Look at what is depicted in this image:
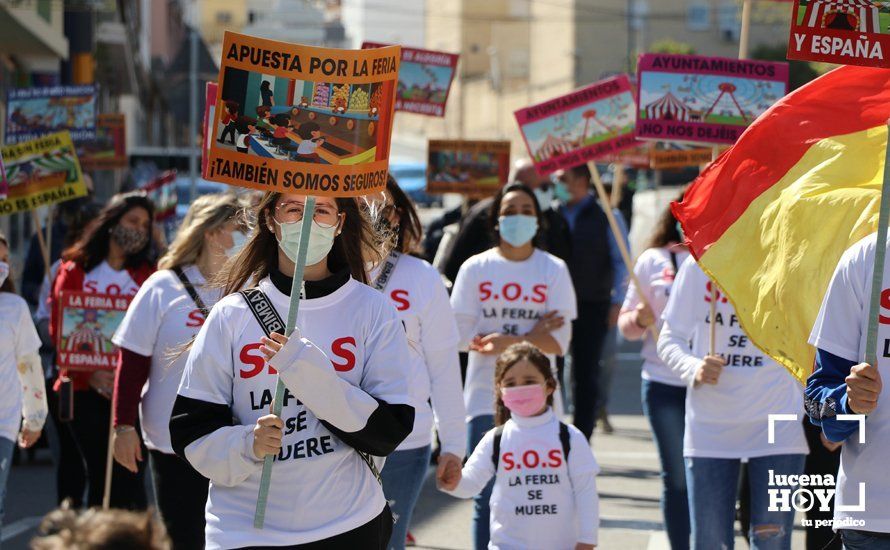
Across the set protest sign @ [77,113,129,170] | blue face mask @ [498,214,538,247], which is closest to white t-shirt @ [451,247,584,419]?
blue face mask @ [498,214,538,247]

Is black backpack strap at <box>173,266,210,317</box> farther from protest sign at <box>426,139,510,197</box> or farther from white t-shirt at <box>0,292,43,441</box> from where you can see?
protest sign at <box>426,139,510,197</box>

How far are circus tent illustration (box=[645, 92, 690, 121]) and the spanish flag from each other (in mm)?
2928

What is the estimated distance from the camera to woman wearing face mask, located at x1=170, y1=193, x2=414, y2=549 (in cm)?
459

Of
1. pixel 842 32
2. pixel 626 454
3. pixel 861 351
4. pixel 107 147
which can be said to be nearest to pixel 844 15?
pixel 842 32

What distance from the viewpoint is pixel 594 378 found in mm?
11727

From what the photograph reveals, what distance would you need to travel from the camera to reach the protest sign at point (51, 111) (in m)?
13.3

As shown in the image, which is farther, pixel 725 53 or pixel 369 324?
pixel 725 53

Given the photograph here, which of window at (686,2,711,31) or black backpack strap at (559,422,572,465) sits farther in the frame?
window at (686,2,711,31)

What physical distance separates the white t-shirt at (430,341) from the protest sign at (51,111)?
7.34 metres

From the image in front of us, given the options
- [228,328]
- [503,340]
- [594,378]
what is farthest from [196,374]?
[594,378]

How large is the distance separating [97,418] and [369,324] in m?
4.11

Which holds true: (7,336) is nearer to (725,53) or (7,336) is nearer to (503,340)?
(503,340)

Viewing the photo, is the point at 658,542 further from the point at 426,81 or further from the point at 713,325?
the point at 426,81

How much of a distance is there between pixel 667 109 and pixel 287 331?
15.7 feet
